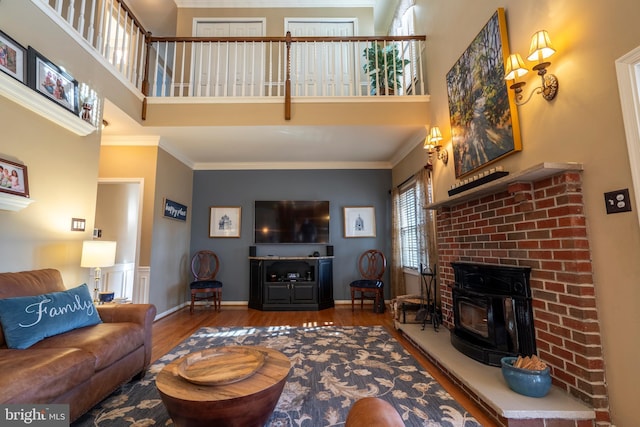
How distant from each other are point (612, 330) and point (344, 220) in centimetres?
421

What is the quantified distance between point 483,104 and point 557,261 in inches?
58.7

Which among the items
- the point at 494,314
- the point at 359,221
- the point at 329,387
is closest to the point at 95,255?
the point at 329,387

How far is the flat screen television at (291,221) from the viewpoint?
217 inches

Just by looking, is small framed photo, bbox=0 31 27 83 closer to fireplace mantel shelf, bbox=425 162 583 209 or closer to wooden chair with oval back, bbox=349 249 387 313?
fireplace mantel shelf, bbox=425 162 583 209

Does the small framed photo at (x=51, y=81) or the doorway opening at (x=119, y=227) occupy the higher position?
the small framed photo at (x=51, y=81)

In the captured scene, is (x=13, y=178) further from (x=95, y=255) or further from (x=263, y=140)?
(x=263, y=140)

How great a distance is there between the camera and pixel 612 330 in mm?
1588

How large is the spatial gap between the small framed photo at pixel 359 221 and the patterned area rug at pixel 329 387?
2.35m

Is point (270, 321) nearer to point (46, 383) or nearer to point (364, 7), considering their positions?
point (46, 383)

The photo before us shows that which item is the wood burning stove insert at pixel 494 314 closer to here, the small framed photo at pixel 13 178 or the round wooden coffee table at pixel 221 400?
the round wooden coffee table at pixel 221 400

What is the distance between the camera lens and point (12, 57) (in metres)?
2.18

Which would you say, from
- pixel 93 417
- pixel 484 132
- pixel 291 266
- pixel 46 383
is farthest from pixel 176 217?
pixel 484 132

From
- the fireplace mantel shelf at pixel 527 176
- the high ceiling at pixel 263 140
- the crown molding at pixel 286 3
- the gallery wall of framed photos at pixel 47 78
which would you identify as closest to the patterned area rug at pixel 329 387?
the fireplace mantel shelf at pixel 527 176

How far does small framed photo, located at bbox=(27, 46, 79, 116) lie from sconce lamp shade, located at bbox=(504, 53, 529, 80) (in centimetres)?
365
